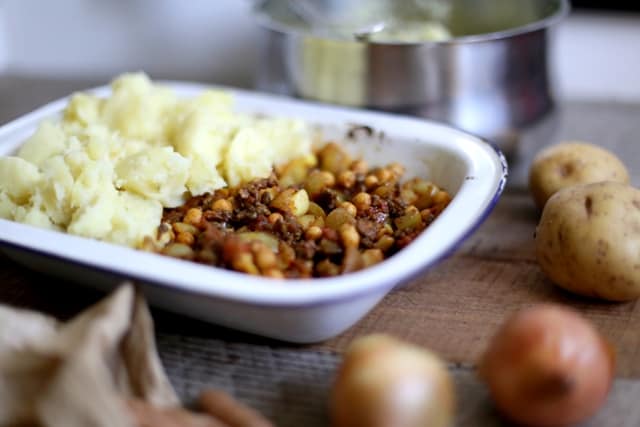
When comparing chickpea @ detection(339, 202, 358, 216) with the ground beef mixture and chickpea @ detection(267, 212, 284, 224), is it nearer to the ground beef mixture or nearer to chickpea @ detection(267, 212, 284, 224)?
the ground beef mixture

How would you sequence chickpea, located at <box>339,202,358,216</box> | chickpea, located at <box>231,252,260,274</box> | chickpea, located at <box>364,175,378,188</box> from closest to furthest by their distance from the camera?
chickpea, located at <box>231,252,260,274</box>, chickpea, located at <box>339,202,358,216</box>, chickpea, located at <box>364,175,378,188</box>

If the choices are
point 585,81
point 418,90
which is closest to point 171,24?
point 418,90

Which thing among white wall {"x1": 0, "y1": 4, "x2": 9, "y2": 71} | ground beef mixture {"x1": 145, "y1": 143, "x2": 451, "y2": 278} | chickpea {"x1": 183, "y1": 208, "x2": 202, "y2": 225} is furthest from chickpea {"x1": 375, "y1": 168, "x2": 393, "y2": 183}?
white wall {"x1": 0, "y1": 4, "x2": 9, "y2": 71}

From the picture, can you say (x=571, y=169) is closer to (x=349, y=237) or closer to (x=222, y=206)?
(x=349, y=237)

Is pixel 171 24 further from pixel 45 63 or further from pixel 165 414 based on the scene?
pixel 165 414

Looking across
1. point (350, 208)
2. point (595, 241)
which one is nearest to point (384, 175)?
point (350, 208)

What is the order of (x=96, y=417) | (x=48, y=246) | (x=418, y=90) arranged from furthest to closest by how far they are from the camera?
(x=418, y=90)
(x=48, y=246)
(x=96, y=417)
